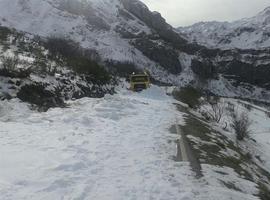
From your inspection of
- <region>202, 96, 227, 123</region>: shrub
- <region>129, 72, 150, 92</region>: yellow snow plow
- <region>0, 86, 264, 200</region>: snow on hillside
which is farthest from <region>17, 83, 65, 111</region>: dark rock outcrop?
<region>129, 72, 150, 92</region>: yellow snow plow

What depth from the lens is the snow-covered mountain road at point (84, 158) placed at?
7988 mm

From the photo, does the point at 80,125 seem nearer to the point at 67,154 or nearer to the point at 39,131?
the point at 39,131

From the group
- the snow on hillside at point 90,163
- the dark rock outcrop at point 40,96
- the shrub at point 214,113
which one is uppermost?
the dark rock outcrop at point 40,96

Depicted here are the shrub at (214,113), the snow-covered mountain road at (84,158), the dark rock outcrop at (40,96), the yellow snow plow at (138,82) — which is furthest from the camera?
the yellow snow plow at (138,82)

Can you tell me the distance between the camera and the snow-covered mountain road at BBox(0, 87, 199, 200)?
26.2 feet

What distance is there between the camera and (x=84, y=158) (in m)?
10.2

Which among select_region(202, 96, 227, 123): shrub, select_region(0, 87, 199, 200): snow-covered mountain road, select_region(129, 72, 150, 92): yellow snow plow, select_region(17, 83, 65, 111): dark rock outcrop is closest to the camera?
select_region(0, 87, 199, 200): snow-covered mountain road

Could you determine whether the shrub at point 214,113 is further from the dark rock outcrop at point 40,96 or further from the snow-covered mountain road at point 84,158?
the snow-covered mountain road at point 84,158

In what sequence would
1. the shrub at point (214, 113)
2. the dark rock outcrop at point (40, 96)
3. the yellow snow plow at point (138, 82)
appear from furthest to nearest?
the yellow snow plow at point (138, 82), the shrub at point (214, 113), the dark rock outcrop at point (40, 96)

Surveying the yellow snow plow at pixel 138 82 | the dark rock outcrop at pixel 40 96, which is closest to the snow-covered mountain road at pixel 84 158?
the dark rock outcrop at pixel 40 96

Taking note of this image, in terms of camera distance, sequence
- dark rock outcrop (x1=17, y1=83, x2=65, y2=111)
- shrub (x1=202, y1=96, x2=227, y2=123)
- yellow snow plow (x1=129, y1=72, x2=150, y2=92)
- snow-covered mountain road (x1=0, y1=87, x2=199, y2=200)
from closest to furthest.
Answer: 1. snow-covered mountain road (x1=0, y1=87, x2=199, y2=200)
2. dark rock outcrop (x1=17, y1=83, x2=65, y2=111)
3. shrub (x1=202, y1=96, x2=227, y2=123)
4. yellow snow plow (x1=129, y1=72, x2=150, y2=92)

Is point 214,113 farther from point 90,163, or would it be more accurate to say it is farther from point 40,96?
point 90,163

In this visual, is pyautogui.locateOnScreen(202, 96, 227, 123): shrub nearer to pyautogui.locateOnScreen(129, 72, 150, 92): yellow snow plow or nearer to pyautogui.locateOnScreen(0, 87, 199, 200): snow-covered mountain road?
pyautogui.locateOnScreen(129, 72, 150, 92): yellow snow plow

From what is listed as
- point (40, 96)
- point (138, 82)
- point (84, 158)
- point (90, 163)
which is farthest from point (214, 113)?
point (90, 163)
